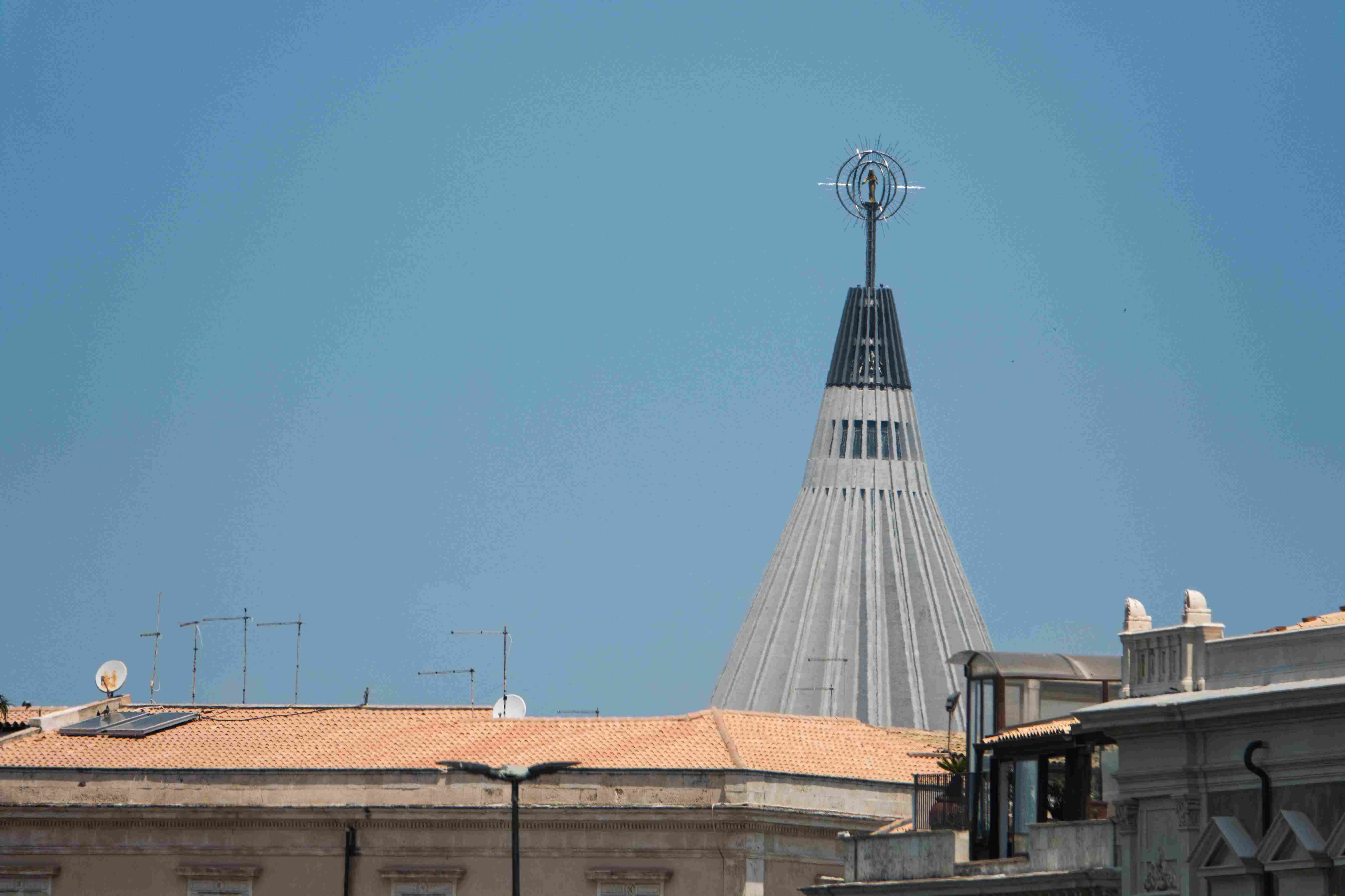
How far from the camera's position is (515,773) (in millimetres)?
51656

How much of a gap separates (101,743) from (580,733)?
10.8 meters

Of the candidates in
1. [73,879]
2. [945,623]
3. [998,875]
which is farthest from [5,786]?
[945,623]

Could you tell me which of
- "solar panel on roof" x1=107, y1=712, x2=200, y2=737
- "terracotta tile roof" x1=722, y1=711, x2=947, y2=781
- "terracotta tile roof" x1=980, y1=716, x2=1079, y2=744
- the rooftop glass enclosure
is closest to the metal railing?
the rooftop glass enclosure

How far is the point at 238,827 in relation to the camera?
65.7m

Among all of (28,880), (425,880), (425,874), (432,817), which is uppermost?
(432,817)

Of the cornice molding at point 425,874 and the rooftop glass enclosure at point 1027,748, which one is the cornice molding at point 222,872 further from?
the rooftop glass enclosure at point 1027,748

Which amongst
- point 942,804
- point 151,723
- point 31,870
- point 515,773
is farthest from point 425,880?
point 515,773

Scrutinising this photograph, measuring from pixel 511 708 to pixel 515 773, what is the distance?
24.2m

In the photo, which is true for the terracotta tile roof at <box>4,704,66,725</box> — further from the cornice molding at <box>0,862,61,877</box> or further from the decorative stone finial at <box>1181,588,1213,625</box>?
the decorative stone finial at <box>1181,588,1213,625</box>

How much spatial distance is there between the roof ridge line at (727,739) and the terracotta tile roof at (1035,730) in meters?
12.1

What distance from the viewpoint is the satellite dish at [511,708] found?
246ft

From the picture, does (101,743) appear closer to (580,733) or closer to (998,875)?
(580,733)

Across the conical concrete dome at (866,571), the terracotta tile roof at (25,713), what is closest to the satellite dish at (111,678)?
the terracotta tile roof at (25,713)

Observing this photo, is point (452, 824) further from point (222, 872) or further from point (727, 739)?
point (727, 739)
